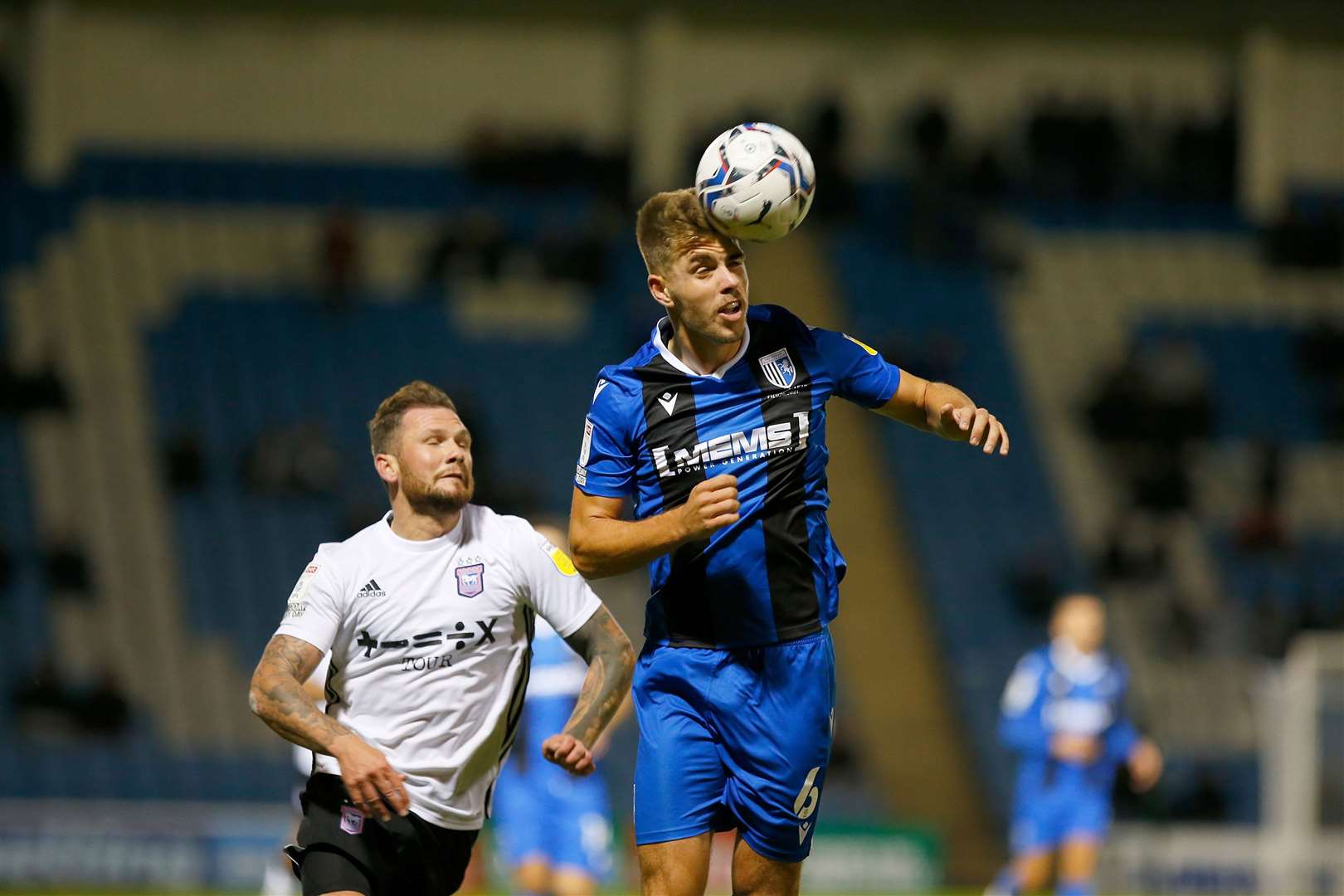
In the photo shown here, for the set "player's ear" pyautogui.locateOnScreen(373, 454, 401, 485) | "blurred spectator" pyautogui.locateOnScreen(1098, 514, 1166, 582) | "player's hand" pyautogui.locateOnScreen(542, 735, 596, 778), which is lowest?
"blurred spectator" pyautogui.locateOnScreen(1098, 514, 1166, 582)

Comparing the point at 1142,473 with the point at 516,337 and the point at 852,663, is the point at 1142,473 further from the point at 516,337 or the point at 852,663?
the point at 516,337

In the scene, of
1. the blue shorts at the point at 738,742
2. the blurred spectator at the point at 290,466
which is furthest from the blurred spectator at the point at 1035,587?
the blue shorts at the point at 738,742

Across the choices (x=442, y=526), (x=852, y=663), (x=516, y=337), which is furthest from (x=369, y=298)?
(x=442, y=526)

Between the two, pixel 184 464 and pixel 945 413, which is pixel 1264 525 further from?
pixel 945 413

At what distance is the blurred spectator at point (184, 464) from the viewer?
70.7 feet

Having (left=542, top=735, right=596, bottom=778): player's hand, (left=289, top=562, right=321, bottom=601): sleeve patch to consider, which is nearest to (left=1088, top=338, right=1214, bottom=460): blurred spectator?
(left=289, top=562, right=321, bottom=601): sleeve patch

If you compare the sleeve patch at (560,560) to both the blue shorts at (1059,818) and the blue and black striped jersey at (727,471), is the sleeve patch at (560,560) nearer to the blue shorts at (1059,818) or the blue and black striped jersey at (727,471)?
the blue and black striped jersey at (727,471)

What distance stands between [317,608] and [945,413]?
2031mm

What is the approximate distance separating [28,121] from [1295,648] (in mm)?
17001

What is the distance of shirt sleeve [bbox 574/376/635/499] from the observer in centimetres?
600

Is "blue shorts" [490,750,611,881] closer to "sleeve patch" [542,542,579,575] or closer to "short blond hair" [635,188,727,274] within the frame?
"sleeve patch" [542,542,579,575]

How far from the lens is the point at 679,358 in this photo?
20.0 ft

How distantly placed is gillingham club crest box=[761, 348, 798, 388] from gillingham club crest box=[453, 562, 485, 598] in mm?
1096

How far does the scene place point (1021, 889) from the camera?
13445 millimetres
